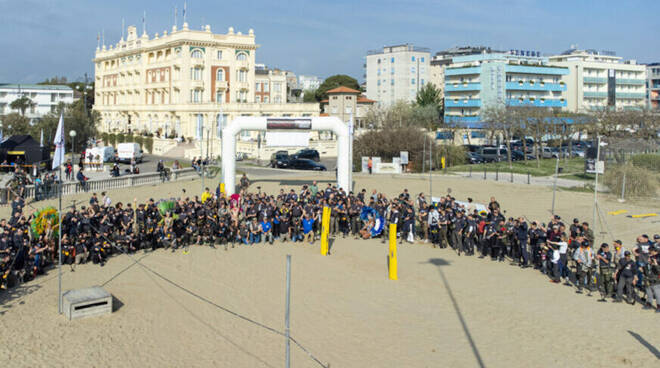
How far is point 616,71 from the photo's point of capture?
104 m

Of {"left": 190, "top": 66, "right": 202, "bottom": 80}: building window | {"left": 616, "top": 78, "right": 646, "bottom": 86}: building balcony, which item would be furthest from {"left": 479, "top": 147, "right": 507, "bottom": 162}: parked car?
{"left": 616, "top": 78, "right": 646, "bottom": 86}: building balcony

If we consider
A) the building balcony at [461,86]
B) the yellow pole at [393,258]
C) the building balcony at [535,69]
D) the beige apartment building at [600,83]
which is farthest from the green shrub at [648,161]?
the beige apartment building at [600,83]

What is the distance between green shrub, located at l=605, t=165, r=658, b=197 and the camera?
28.9 metres

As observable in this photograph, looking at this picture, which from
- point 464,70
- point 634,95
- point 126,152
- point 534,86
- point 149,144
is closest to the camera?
point 126,152

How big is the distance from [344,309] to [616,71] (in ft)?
353

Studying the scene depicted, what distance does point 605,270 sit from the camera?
14.1m

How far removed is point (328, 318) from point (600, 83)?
103669mm

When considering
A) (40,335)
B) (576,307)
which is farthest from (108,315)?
(576,307)

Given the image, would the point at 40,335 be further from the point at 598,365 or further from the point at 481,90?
the point at 481,90

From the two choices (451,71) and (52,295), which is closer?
(52,295)

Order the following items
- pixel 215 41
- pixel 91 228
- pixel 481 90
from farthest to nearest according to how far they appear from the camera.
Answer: pixel 481 90, pixel 215 41, pixel 91 228

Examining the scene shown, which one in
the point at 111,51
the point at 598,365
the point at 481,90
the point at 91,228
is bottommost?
the point at 598,365

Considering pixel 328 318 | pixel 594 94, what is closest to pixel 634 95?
pixel 594 94

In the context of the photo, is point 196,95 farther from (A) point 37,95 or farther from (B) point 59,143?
(B) point 59,143
